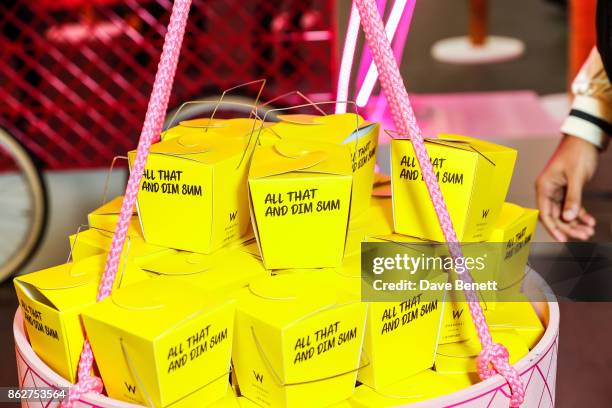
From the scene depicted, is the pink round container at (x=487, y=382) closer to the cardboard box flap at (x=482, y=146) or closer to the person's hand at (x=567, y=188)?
the cardboard box flap at (x=482, y=146)

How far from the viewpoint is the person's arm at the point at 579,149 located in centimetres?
129

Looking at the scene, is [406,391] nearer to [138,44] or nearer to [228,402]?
[228,402]

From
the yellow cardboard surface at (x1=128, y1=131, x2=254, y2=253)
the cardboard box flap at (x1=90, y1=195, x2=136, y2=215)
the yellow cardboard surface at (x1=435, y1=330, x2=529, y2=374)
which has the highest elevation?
the yellow cardboard surface at (x1=128, y1=131, x2=254, y2=253)

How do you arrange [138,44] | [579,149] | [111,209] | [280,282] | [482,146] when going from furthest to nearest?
[138,44] → [579,149] → [111,209] → [482,146] → [280,282]

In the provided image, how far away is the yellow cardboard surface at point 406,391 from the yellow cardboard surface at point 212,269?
0.17m

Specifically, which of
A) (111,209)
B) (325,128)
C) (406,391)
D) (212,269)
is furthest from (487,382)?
(111,209)

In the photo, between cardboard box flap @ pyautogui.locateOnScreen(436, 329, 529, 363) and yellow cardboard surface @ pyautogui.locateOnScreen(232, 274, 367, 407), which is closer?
yellow cardboard surface @ pyautogui.locateOnScreen(232, 274, 367, 407)

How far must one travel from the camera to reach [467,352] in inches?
32.5

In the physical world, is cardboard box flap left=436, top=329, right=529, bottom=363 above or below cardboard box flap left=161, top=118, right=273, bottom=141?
below

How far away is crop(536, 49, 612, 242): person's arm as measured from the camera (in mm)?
1289

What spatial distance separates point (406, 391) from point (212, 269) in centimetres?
24

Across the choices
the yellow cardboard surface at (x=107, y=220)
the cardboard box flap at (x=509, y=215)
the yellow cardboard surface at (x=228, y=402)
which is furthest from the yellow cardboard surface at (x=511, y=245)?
the yellow cardboard surface at (x=107, y=220)

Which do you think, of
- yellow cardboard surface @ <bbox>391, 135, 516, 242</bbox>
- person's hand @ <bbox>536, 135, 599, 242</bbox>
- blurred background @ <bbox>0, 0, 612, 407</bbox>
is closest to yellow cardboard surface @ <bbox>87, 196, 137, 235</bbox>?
yellow cardboard surface @ <bbox>391, 135, 516, 242</bbox>

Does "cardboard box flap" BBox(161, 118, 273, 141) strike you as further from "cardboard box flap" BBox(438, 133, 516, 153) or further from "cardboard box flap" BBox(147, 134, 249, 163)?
"cardboard box flap" BBox(438, 133, 516, 153)
